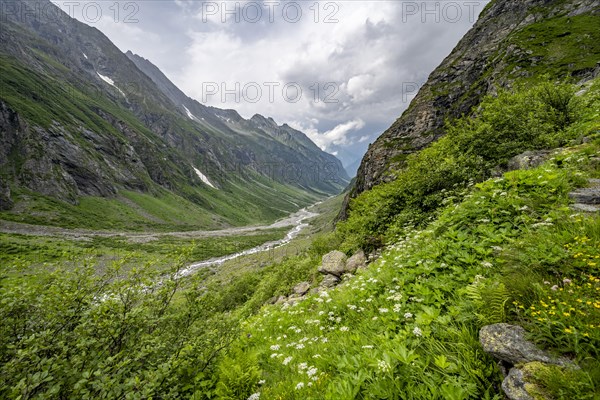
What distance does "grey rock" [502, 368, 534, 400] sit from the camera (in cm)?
302

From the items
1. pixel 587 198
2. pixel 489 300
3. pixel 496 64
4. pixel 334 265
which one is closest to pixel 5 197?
pixel 334 265

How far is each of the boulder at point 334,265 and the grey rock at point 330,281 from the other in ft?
0.99

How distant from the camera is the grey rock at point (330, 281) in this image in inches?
489

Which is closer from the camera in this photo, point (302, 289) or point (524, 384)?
point (524, 384)

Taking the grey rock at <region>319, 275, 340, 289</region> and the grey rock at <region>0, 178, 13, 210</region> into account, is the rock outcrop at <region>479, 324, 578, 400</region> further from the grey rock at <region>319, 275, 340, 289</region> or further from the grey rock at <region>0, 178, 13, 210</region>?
the grey rock at <region>0, 178, 13, 210</region>

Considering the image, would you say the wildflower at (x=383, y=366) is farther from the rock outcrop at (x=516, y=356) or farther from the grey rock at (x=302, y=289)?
the grey rock at (x=302, y=289)

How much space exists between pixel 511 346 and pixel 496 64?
71.0 metres

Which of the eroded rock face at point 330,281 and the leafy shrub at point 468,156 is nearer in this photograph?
the eroded rock face at point 330,281

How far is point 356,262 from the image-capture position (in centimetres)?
1325

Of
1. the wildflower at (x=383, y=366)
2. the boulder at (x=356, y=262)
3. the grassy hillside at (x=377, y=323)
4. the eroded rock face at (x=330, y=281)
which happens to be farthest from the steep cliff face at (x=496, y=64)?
the wildflower at (x=383, y=366)

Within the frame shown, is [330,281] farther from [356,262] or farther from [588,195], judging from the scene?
[588,195]

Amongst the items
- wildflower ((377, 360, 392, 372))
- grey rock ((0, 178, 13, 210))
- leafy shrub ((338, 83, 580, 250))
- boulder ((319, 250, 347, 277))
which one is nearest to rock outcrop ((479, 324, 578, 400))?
wildflower ((377, 360, 392, 372))

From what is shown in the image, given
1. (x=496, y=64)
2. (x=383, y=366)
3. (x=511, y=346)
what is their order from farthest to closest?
(x=496, y=64), (x=383, y=366), (x=511, y=346)

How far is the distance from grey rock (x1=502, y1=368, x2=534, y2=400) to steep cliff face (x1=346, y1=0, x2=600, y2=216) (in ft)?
140
